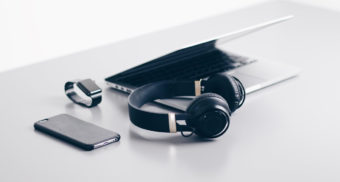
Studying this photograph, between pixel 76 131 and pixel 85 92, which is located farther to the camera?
pixel 85 92

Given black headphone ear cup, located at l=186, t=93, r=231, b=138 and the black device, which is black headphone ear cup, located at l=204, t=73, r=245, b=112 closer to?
black headphone ear cup, located at l=186, t=93, r=231, b=138

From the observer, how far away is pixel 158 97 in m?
1.30

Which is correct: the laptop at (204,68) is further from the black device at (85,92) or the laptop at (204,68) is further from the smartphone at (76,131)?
the smartphone at (76,131)

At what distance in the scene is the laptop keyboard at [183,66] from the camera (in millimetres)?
1356

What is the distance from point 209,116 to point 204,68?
346 millimetres
